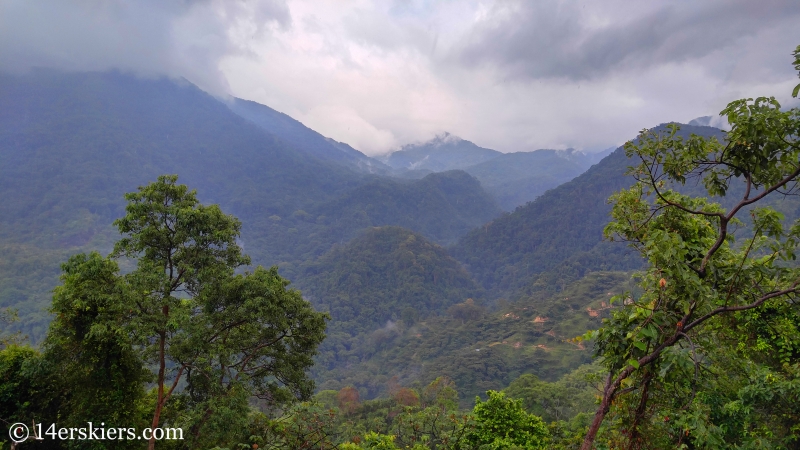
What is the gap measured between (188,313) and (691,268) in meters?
10.2

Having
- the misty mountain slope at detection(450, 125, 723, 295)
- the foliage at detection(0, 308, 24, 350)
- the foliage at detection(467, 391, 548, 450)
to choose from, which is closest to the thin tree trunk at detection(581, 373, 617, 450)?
the foliage at detection(467, 391, 548, 450)

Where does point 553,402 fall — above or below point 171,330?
below

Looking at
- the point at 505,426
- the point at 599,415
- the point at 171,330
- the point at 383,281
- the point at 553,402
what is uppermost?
the point at 383,281

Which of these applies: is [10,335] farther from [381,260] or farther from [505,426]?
[381,260]

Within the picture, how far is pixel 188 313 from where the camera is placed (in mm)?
9797

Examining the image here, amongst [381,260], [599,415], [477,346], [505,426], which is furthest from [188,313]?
[381,260]

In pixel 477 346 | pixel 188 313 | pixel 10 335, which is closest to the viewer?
pixel 188 313

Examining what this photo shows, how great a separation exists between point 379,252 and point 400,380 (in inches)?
2381

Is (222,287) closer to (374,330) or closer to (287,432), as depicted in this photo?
(287,432)

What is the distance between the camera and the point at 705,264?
3.48m

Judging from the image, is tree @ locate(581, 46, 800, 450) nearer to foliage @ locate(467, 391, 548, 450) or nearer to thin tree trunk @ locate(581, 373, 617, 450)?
thin tree trunk @ locate(581, 373, 617, 450)

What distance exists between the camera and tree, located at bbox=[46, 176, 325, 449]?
8492 mm

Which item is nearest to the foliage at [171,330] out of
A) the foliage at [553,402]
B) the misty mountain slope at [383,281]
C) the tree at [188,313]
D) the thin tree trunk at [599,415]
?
the tree at [188,313]

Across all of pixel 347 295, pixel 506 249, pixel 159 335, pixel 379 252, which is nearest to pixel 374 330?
pixel 347 295
